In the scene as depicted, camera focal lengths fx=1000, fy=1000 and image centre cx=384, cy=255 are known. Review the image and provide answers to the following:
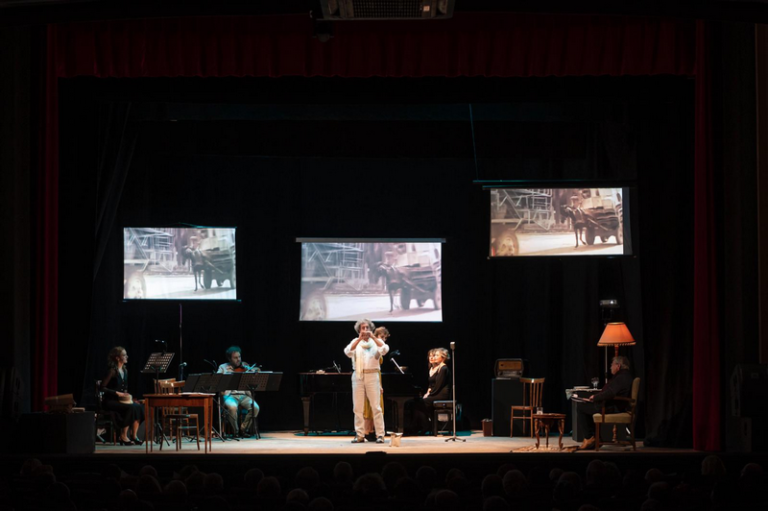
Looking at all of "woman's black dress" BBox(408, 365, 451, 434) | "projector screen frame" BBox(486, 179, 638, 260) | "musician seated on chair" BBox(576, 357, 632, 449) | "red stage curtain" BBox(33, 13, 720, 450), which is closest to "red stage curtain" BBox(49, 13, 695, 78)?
"red stage curtain" BBox(33, 13, 720, 450)

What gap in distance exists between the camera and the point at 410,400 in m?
11.4

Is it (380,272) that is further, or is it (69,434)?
(380,272)

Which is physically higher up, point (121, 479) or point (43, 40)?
point (43, 40)

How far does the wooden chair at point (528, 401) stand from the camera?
36.1 ft

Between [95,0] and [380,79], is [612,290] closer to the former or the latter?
[380,79]

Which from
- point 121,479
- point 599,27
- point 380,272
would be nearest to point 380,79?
point 599,27

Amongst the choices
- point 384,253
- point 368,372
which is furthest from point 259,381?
point 384,253

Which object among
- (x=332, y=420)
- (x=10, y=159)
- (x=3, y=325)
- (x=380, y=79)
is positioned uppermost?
(x=380, y=79)

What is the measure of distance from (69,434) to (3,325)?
1.18m

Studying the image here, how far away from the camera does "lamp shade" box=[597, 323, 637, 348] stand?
9.95 meters

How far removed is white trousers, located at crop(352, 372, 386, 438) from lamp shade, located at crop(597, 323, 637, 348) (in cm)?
233

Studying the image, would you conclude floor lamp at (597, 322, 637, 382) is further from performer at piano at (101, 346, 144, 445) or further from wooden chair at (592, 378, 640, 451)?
performer at piano at (101, 346, 144, 445)

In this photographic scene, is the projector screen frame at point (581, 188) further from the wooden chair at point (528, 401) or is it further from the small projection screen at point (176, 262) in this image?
the small projection screen at point (176, 262)

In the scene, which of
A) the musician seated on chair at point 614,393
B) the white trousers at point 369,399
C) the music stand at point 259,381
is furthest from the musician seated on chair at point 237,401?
the musician seated on chair at point 614,393
